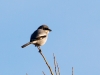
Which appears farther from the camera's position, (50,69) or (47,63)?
(47,63)

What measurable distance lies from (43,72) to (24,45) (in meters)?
4.85

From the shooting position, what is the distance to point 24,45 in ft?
26.9

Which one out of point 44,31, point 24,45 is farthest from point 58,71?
point 44,31

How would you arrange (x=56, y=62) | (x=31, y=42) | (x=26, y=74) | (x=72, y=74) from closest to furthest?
(x=72, y=74), (x=26, y=74), (x=56, y=62), (x=31, y=42)

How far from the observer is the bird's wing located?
9141mm

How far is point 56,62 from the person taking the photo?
361cm

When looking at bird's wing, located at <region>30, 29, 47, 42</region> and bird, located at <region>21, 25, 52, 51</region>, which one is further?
bird's wing, located at <region>30, 29, 47, 42</region>

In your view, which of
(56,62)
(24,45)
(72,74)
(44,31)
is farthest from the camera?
(44,31)

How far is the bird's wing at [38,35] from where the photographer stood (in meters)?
9.14

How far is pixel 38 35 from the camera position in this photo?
30.6ft

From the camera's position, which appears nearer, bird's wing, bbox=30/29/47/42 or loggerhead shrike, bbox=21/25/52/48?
loggerhead shrike, bbox=21/25/52/48

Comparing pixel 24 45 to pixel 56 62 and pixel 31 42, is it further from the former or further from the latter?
pixel 56 62

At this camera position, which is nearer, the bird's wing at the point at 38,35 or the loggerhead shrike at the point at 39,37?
the loggerhead shrike at the point at 39,37

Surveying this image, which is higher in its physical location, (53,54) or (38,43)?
(53,54)
